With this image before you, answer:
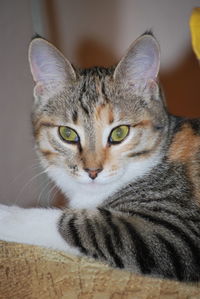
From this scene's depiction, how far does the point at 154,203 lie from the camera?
1.13 metres

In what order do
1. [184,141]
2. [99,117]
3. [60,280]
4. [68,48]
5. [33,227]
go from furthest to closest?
[68,48] < [184,141] < [99,117] < [33,227] < [60,280]

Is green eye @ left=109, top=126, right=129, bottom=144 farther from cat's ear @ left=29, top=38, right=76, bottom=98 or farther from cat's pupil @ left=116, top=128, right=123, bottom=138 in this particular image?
cat's ear @ left=29, top=38, right=76, bottom=98

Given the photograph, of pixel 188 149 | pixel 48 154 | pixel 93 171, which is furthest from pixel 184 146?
pixel 48 154

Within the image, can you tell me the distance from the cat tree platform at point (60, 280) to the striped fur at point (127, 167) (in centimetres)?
4

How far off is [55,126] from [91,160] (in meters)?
0.18

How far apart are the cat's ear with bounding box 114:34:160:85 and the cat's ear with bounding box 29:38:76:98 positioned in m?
0.16

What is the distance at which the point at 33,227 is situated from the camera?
1067 millimetres

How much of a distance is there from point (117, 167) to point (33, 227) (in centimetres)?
29

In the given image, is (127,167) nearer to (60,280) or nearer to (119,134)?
(119,134)

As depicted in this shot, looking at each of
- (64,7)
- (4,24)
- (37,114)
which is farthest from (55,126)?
(64,7)

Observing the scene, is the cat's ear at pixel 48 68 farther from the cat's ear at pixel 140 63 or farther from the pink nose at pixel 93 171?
the pink nose at pixel 93 171

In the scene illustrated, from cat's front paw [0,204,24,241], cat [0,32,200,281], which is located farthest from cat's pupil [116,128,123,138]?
cat's front paw [0,204,24,241]

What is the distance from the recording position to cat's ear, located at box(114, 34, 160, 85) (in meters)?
1.17

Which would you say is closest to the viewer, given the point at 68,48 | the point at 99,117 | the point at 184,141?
the point at 99,117
